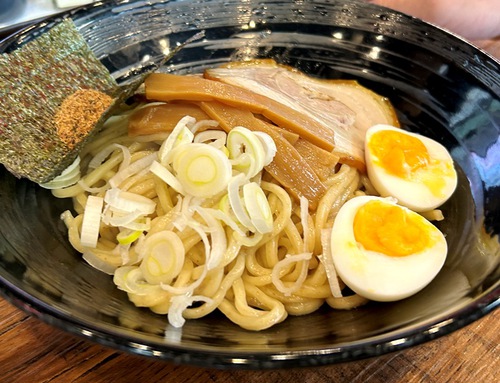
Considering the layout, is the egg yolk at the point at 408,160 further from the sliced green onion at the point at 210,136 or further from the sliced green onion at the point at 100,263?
the sliced green onion at the point at 100,263

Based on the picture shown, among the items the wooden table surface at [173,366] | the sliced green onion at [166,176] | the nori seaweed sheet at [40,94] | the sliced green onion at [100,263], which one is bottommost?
the wooden table surface at [173,366]

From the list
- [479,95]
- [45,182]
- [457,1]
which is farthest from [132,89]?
[457,1]

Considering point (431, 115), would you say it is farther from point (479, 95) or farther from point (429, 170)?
point (429, 170)

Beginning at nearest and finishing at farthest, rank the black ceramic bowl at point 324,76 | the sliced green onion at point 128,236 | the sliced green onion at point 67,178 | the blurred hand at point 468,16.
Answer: the black ceramic bowl at point 324,76
the sliced green onion at point 128,236
the sliced green onion at point 67,178
the blurred hand at point 468,16

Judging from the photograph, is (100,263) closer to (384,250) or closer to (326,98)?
(384,250)

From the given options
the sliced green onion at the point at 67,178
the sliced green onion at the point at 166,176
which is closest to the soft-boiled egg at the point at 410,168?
the sliced green onion at the point at 166,176

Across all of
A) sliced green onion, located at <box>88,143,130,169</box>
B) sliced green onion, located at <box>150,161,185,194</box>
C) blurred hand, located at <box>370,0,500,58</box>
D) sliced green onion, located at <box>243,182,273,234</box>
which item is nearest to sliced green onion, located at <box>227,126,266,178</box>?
sliced green onion, located at <box>243,182,273,234</box>
